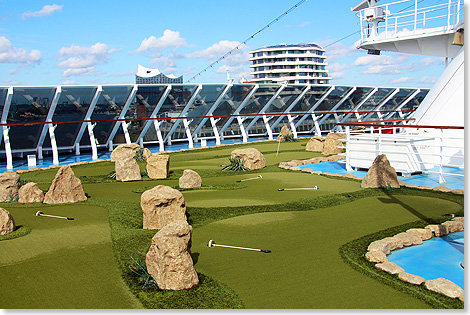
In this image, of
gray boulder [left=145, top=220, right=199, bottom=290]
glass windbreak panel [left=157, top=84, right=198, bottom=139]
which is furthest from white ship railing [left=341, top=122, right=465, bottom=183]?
glass windbreak panel [left=157, top=84, right=198, bottom=139]

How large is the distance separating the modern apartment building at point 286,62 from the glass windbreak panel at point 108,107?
4386 centimetres

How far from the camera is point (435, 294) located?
→ 5.20 metres

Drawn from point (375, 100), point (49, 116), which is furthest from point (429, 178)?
point (375, 100)

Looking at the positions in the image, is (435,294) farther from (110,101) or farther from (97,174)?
(110,101)

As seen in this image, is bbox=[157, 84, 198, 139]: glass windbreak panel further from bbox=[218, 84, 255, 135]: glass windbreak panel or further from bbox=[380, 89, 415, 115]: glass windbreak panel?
bbox=[380, 89, 415, 115]: glass windbreak panel

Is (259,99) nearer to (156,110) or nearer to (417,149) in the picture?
(156,110)

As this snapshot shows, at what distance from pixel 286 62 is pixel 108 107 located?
4712 centimetres

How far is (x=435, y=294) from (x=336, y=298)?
1144 mm

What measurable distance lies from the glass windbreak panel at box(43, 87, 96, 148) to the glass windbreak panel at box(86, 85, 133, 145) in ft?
1.76

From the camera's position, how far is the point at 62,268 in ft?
20.6

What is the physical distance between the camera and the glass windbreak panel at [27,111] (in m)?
19.2

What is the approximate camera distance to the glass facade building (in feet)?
65.8

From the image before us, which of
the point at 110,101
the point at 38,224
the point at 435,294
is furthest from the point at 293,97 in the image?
the point at 435,294

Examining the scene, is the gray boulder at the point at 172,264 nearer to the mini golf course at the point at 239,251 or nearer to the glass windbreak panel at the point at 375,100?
the mini golf course at the point at 239,251
